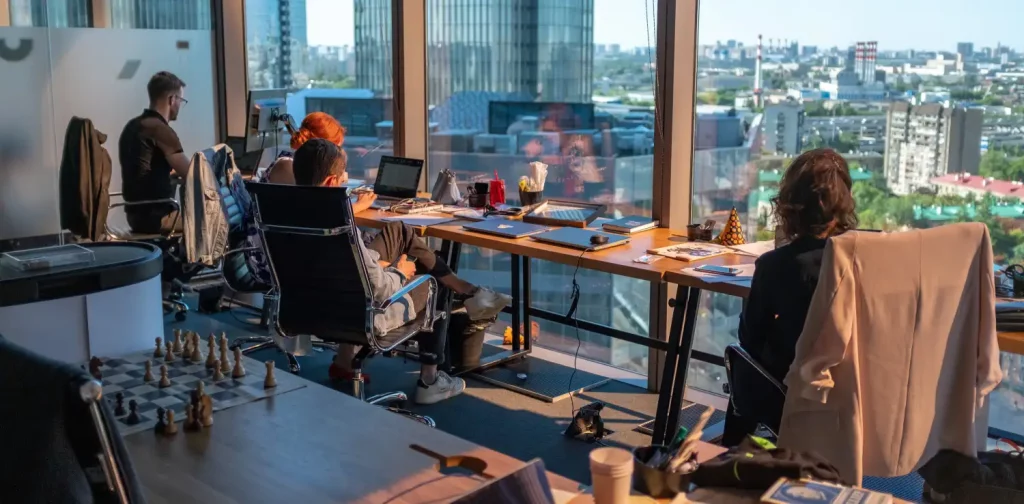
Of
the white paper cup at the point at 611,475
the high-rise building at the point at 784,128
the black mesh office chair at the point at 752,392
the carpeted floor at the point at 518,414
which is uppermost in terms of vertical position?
the high-rise building at the point at 784,128

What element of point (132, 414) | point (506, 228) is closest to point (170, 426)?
point (132, 414)

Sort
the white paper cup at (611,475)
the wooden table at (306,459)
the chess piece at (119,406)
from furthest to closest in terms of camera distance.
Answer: the chess piece at (119,406), the wooden table at (306,459), the white paper cup at (611,475)

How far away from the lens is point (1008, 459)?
270cm

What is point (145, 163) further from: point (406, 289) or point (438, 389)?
point (406, 289)

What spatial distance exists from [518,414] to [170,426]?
92.0 inches

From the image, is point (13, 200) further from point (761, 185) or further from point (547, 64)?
point (761, 185)

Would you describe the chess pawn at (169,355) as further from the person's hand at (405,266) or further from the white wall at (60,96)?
the white wall at (60,96)

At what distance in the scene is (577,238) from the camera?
3979 mm

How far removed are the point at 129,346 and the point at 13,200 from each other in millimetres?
3650

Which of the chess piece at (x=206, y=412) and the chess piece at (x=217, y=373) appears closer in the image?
the chess piece at (x=206, y=412)

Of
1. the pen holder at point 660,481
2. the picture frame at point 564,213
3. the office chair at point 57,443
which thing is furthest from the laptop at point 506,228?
the office chair at point 57,443

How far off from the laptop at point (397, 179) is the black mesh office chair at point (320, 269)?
4.45ft

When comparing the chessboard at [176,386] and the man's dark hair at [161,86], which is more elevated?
the man's dark hair at [161,86]

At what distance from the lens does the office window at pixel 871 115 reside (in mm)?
3561
